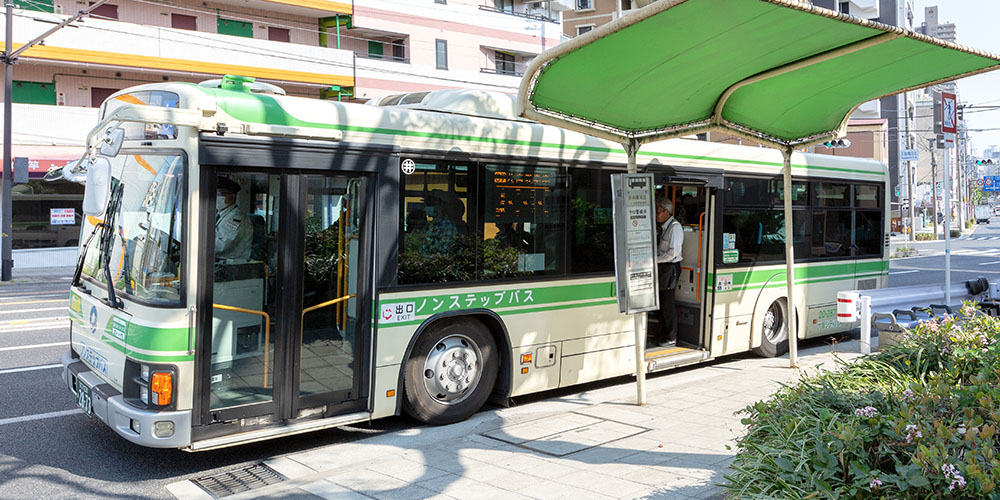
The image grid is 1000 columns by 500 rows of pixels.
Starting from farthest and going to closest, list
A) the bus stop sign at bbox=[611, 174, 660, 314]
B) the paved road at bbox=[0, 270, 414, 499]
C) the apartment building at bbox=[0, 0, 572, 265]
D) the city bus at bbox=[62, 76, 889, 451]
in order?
the apartment building at bbox=[0, 0, 572, 265] → the bus stop sign at bbox=[611, 174, 660, 314] → the city bus at bbox=[62, 76, 889, 451] → the paved road at bbox=[0, 270, 414, 499]

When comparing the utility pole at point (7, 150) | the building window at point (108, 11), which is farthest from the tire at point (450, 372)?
the building window at point (108, 11)

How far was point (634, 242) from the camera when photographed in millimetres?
7883

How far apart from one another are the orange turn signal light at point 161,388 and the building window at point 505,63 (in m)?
38.0

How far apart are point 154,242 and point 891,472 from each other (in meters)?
5.32

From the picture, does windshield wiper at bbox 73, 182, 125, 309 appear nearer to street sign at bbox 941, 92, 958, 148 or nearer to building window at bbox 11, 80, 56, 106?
street sign at bbox 941, 92, 958, 148

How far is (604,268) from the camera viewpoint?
28.6ft

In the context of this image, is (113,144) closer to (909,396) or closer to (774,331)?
(909,396)

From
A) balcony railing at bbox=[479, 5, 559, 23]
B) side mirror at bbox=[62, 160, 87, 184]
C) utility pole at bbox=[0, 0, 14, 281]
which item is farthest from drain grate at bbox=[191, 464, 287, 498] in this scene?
balcony railing at bbox=[479, 5, 559, 23]

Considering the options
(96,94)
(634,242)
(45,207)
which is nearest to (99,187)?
(634,242)

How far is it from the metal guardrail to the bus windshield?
7573mm

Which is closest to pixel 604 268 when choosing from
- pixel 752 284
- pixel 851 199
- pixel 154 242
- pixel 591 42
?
pixel 752 284

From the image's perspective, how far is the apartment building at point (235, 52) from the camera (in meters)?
27.8

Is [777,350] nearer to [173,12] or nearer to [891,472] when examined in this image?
[891,472]

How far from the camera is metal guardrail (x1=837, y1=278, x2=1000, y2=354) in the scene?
966 centimetres
